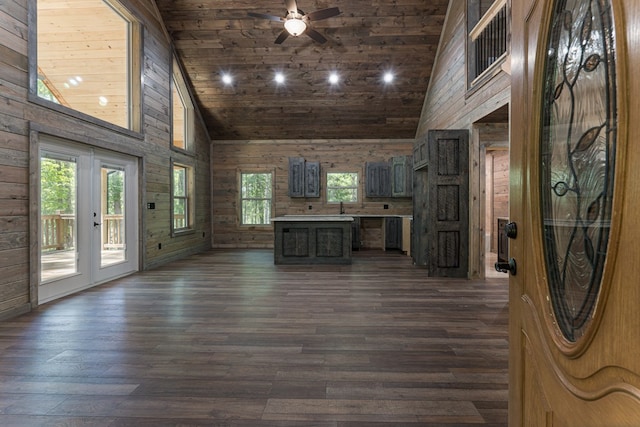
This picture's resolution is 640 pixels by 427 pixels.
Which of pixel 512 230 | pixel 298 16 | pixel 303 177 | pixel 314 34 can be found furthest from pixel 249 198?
pixel 512 230

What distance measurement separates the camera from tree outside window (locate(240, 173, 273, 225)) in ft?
30.3

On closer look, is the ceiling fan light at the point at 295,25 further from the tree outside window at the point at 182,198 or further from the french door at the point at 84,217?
A: the tree outside window at the point at 182,198

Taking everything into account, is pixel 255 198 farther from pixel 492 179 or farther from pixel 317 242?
pixel 492 179

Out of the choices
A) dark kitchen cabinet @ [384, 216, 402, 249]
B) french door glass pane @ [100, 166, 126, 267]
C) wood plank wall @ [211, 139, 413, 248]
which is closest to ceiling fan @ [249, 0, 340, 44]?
french door glass pane @ [100, 166, 126, 267]

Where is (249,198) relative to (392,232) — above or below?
above

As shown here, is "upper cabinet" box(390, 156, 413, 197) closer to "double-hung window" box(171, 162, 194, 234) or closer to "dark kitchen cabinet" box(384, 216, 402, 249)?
"dark kitchen cabinet" box(384, 216, 402, 249)

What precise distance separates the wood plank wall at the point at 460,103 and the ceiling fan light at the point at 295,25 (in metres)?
2.42

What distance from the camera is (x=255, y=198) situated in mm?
9234

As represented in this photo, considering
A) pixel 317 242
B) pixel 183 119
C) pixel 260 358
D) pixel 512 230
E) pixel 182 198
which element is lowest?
pixel 260 358

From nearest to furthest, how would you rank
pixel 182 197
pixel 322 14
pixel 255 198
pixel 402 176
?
pixel 322 14
pixel 182 197
pixel 402 176
pixel 255 198

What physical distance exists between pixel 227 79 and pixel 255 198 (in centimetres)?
311

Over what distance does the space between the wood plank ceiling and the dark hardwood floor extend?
15.2 ft

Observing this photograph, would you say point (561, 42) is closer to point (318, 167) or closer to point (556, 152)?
point (556, 152)

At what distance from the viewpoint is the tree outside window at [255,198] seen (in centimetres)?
923
